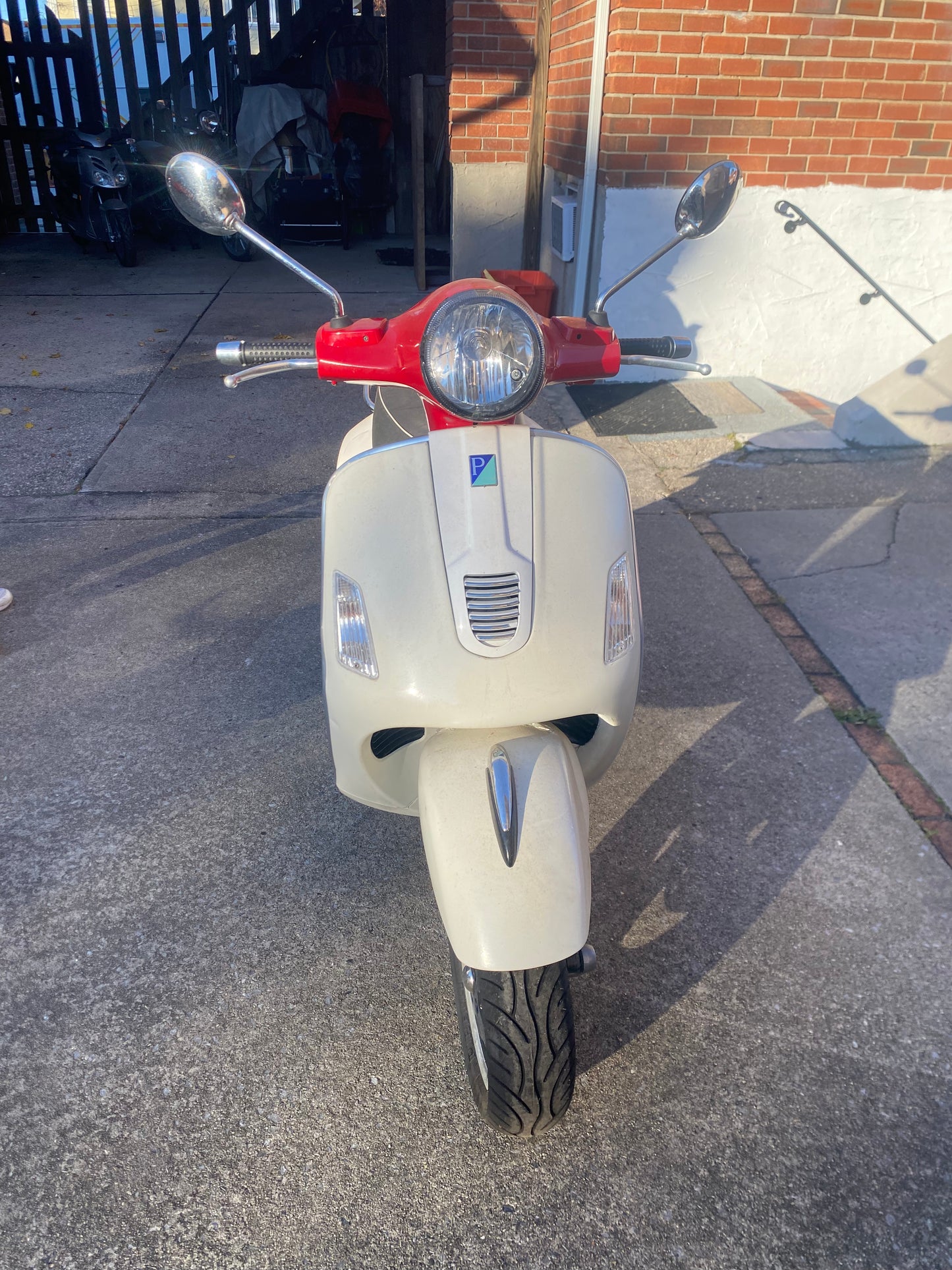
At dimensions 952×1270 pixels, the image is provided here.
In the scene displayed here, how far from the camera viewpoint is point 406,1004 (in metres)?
2.02

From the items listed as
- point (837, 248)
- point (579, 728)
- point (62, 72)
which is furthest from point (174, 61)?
point (579, 728)

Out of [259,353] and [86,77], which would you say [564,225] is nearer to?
[259,353]

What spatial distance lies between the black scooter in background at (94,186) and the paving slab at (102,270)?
0.96 ft

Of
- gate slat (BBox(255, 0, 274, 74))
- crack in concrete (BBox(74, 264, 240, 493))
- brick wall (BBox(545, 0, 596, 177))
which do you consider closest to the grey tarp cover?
gate slat (BBox(255, 0, 274, 74))

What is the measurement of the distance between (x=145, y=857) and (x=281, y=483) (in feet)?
8.53

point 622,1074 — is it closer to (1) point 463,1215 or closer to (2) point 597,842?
(1) point 463,1215

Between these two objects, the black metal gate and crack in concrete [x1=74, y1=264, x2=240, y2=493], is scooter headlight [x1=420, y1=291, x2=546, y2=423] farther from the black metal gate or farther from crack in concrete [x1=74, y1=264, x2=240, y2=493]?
the black metal gate

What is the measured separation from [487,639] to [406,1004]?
0.88 m

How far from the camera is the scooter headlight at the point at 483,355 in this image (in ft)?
5.25

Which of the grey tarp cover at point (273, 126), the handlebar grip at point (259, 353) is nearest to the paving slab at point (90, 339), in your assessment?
the grey tarp cover at point (273, 126)

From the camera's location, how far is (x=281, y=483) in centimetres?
462

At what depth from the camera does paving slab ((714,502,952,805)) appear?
292 centimetres

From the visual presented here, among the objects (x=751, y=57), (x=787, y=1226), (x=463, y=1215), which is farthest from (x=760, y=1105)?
(x=751, y=57)

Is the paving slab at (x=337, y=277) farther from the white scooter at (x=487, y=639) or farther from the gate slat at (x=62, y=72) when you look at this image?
the white scooter at (x=487, y=639)
